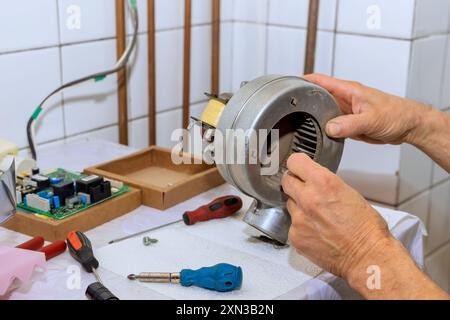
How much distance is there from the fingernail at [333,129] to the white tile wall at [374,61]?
1.90 feet

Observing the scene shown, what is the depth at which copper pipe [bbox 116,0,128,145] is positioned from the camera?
4.36 ft

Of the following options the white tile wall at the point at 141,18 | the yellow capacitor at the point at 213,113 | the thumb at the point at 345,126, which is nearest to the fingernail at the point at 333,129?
the thumb at the point at 345,126

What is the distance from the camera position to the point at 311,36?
1470 mm

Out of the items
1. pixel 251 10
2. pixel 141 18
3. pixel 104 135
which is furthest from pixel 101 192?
pixel 251 10

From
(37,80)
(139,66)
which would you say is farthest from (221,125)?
(139,66)

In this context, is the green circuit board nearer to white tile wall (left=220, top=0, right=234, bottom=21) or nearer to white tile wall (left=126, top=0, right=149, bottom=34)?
white tile wall (left=126, top=0, right=149, bottom=34)

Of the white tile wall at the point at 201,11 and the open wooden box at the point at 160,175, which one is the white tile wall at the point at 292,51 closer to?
the white tile wall at the point at 201,11

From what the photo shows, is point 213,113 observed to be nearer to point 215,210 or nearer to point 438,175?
point 215,210

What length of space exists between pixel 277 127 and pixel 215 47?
776 mm

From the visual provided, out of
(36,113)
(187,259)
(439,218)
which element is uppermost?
(36,113)

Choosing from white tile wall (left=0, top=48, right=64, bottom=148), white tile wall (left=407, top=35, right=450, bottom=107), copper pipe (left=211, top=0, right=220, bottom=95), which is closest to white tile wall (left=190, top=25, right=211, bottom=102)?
copper pipe (left=211, top=0, right=220, bottom=95)

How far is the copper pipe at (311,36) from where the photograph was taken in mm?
1449

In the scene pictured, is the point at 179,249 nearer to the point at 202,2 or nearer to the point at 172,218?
the point at 172,218

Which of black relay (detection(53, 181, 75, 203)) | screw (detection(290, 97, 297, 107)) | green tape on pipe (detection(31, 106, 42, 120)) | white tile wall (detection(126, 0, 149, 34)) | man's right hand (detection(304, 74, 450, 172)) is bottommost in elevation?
black relay (detection(53, 181, 75, 203))
